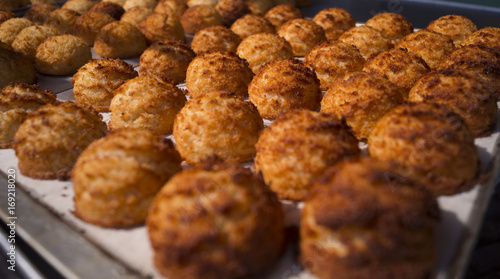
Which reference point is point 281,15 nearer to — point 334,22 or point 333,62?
point 334,22

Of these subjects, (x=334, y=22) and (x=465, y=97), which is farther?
(x=334, y=22)

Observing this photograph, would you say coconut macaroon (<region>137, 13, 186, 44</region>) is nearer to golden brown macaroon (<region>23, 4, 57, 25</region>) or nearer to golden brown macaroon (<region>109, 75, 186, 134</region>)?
golden brown macaroon (<region>23, 4, 57, 25</region>)

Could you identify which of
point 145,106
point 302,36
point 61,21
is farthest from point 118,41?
point 302,36

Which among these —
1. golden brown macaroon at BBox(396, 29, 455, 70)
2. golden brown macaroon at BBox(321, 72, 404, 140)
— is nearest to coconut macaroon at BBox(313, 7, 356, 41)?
golden brown macaroon at BBox(396, 29, 455, 70)

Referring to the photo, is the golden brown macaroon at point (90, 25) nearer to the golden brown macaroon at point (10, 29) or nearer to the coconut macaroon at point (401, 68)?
the golden brown macaroon at point (10, 29)

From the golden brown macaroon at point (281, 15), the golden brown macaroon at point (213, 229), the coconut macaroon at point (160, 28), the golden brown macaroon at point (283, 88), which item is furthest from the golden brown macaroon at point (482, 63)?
the coconut macaroon at point (160, 28)

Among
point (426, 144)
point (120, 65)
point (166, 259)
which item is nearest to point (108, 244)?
point (166, 259)
